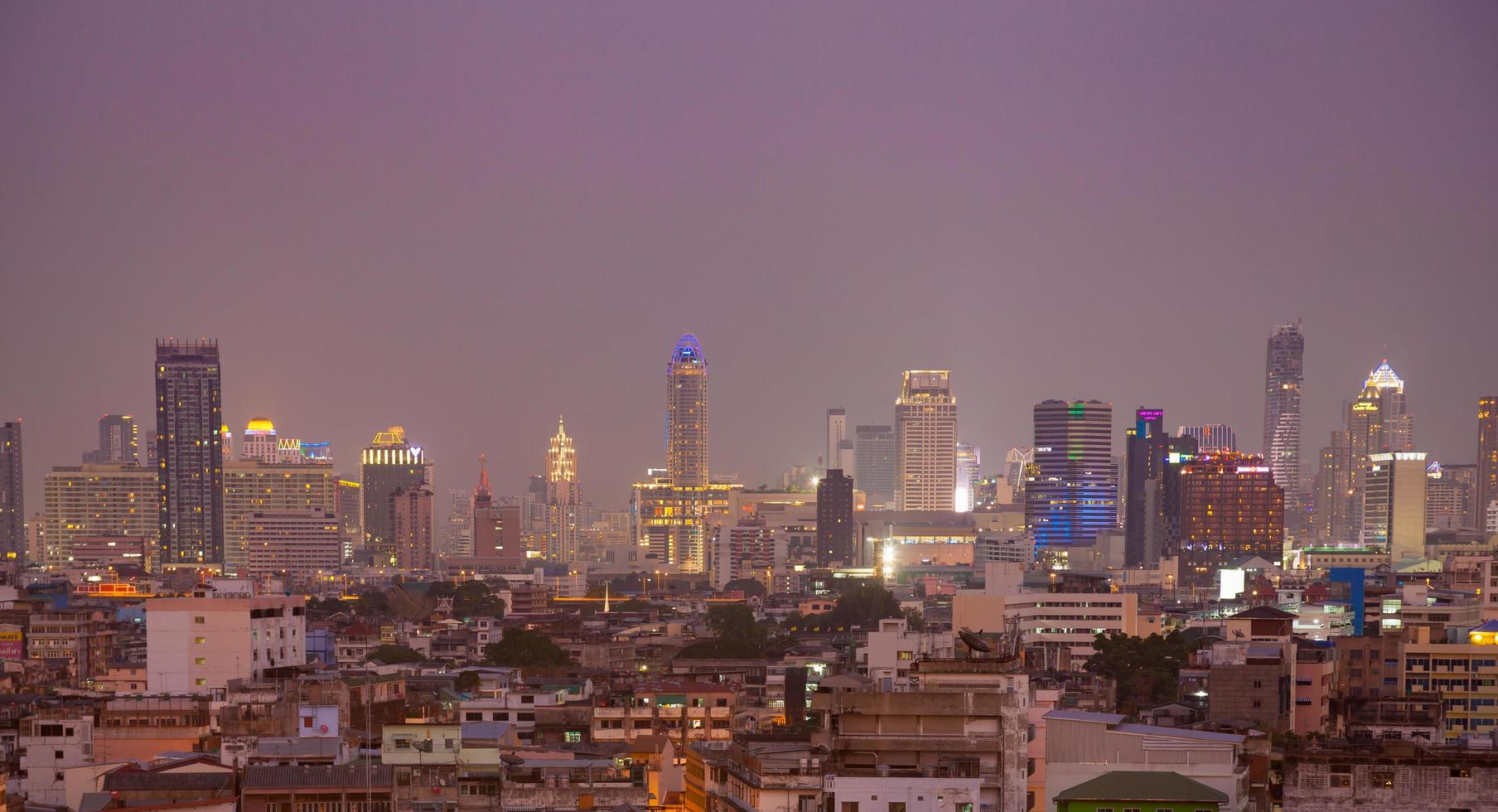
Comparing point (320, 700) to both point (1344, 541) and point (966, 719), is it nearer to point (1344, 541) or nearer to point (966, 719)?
point (966, 719)

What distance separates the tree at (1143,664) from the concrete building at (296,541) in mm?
124474

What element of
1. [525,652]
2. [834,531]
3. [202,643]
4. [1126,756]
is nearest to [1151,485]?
[834,531]

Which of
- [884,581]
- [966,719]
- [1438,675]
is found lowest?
[884,581]

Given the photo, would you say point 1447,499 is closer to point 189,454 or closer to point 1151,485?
point 1151,485

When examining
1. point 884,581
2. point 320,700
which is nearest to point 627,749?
point 320,700

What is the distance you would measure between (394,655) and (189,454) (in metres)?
111

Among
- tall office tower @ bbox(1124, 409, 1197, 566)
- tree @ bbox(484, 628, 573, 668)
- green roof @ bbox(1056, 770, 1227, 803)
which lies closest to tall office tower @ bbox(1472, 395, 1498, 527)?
tall office tower @ bbox(1124, 409, 1197, 566)

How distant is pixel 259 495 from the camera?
191250 mm

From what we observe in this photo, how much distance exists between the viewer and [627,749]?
4125 centimetres

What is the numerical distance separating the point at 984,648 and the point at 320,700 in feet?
57.4

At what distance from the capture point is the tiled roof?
3122 centimetres

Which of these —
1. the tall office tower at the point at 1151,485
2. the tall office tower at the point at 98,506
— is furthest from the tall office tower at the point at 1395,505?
the tall office tower at the point at 98,506

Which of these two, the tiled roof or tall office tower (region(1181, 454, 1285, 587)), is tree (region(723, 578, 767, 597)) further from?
the tiled roof

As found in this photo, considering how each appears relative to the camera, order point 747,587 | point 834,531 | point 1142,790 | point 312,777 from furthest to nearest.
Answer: point 834,531 → point 747,587 → point 312,777 → point 1142,790
